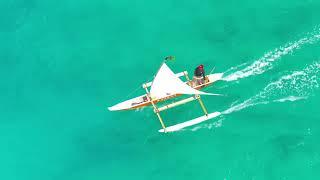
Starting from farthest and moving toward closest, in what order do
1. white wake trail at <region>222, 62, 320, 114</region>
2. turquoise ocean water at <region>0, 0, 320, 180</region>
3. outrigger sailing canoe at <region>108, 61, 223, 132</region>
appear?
white wake trail at <region>222, 62, 320, 114</region> < outrigger sailing canoe at <region>108, 61, 223, 132</region> < turquoise ocean water at <region>0, 0, 320, 180</region>

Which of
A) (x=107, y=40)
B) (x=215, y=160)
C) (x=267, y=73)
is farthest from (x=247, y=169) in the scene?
(x=107, y=40)

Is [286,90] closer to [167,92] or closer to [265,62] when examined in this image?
[265,62]

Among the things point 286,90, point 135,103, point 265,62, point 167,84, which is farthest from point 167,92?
point 286,90

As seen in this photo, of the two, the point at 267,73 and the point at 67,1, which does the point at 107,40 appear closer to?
the point at 67,1

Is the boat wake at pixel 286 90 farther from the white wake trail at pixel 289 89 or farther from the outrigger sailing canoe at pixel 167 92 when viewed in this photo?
the outrigger sailing canoe at pixel 167 92

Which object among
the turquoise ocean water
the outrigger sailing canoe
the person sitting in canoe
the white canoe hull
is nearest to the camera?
the turquoise ocean water

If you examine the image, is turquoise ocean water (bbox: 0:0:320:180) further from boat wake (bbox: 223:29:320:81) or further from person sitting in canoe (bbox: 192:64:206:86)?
person sitting in canoe (bbox: 192:64:206:86)

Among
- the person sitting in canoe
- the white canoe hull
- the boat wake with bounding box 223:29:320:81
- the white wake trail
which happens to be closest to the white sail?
the white canoe hull
